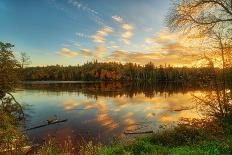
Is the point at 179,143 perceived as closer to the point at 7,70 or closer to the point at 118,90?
the point at 7,70

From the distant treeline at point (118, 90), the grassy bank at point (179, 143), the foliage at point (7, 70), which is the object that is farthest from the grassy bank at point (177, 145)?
the distant treeline at point (118, 90)

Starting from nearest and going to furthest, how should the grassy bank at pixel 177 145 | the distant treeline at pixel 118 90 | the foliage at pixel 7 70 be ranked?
the grassy bank at pixel 177 145 → the foliage at pixel 7 70 → the distant treeline at pixel 118 90

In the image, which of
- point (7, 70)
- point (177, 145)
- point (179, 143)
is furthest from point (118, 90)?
point (177, 145)

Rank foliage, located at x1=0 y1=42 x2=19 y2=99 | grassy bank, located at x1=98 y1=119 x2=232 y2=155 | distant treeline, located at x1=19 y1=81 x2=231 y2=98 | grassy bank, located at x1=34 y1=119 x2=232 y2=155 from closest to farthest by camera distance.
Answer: grassy bank, located at x1=34 y1=119 x2=232 y2=155, grassy bank, located at x1=98 y1=119 x2=232 y2=155, foliage, located at x1=0 y1=42 x2=19 y2=99, distant treeline, located at x1=19 y1=81 x2=231 y2=98

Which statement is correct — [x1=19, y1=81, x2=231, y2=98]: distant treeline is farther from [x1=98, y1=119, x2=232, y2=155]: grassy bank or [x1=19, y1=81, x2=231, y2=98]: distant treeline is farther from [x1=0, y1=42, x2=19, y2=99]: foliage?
[x1=98, y1=119, x2=232, y2=155]: grassy bank

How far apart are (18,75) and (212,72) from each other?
2179 cm

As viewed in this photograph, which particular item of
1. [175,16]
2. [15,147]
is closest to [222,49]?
[175,16]

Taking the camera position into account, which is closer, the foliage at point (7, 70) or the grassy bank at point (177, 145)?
the grassy bank at point (177, 145)

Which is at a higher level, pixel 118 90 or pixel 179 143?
pixel 179 143

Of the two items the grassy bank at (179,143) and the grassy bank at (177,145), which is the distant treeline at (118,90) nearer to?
the grassy bank at (179,143)

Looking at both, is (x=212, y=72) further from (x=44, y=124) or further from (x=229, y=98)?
(x=44, y=124)

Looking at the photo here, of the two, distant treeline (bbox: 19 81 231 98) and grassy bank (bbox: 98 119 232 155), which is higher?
grassy bank (bbox: 98 119 232 155)

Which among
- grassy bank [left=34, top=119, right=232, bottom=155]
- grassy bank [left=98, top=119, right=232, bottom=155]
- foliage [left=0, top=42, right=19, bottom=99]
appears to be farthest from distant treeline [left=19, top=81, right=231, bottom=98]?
grassy bank [left=34, top=119, right=232, bottom=155]

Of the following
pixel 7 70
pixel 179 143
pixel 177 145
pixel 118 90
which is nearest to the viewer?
pixel 177 145
